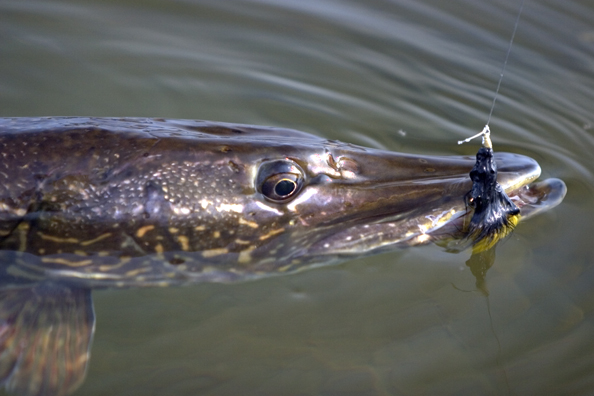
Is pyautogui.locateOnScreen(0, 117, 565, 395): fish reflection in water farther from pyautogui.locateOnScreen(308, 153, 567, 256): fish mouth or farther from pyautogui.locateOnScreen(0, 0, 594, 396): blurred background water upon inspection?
pyautogui.locateOnScreen(0, 0, 594, 396): blurred background water

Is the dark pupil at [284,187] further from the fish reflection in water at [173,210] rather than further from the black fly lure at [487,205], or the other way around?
the black fly lure at [487,205]

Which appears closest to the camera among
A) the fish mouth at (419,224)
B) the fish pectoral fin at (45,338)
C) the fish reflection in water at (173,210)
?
the fish pectoral fin at (45,338)

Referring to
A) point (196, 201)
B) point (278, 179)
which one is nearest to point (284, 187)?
point (278, 179)

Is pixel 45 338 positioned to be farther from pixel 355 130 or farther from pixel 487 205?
pixel 355 130

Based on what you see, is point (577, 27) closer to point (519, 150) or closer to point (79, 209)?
point (519, 150)

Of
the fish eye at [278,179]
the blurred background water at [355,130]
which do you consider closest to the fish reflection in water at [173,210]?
the fish eye at [278,179]

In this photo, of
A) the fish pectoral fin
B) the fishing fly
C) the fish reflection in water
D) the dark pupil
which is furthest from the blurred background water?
Answer: the dark pupil
